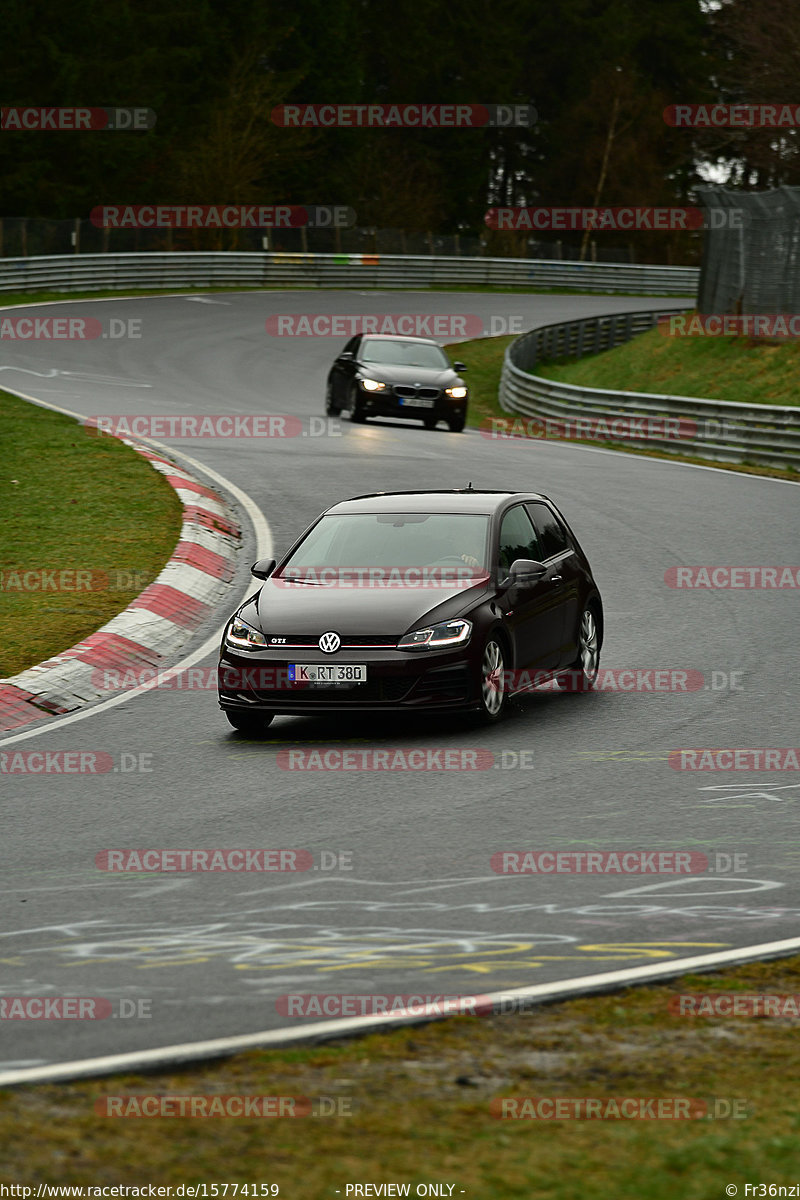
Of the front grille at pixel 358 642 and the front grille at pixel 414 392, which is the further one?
the front grille at pixel 414 392

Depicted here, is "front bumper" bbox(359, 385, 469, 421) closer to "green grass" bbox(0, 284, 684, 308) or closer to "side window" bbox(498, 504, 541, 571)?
"side window" bbox(498, 504, 541, 571)

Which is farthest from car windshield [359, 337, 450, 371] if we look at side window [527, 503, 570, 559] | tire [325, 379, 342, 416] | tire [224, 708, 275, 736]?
tire [224, 708, 275, 736]

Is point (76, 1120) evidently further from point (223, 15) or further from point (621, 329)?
point (223, 15)

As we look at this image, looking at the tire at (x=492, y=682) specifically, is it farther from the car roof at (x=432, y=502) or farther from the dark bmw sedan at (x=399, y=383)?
the dark bmw sedan at (x=399, y=383)

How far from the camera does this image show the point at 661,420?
28.9 metres

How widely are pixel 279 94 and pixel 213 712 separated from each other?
67.9 meters

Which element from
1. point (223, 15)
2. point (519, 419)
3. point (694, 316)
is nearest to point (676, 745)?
point (519, 419)

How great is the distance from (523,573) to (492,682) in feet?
2.75

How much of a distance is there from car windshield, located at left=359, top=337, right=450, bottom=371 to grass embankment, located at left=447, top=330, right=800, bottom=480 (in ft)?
9.32

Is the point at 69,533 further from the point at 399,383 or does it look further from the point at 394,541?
the point at 399,383

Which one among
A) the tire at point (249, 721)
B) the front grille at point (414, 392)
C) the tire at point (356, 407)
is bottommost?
the tire at point (356, 407)

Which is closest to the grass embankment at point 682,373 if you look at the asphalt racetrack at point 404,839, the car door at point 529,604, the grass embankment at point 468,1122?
the car door at point 529,604

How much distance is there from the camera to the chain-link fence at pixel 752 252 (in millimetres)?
32719

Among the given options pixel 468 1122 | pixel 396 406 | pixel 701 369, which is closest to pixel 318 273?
pixel 701 369
